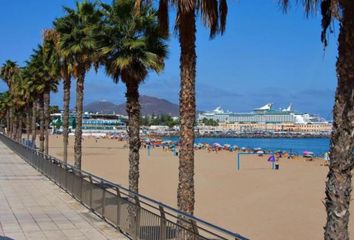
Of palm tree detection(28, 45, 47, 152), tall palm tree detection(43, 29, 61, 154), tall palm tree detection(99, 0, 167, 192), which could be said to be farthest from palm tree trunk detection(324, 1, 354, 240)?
palm tree detection(28, 45, 47, 152)

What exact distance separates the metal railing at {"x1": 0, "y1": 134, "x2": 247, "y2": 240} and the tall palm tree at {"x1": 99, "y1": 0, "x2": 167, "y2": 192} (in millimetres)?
1092

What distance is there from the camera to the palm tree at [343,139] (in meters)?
6.11

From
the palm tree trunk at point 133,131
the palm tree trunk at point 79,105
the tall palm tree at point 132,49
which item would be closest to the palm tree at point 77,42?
the palm tree trunk at point 79,105

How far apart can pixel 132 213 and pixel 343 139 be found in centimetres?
587

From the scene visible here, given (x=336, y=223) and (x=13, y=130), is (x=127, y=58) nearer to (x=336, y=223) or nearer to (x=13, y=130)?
(x=336, y=223)

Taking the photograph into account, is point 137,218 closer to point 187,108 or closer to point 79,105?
point 187,108

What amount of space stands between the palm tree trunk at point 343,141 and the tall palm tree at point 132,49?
7.74 meters

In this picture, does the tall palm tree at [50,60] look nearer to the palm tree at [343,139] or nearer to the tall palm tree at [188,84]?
the tall palm tree at [188,84]

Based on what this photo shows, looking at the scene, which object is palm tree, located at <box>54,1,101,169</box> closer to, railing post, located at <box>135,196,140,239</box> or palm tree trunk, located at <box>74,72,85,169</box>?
palm tree trunk, located at <box>74,72,85,169</box>

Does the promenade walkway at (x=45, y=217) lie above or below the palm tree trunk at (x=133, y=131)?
below

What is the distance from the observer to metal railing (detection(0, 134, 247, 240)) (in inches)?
334

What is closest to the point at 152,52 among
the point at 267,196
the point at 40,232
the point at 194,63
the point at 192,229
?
the point at 194,63

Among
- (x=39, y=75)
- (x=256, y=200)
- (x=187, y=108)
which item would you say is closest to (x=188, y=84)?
(x=187, y=108)

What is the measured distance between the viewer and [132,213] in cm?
1100
